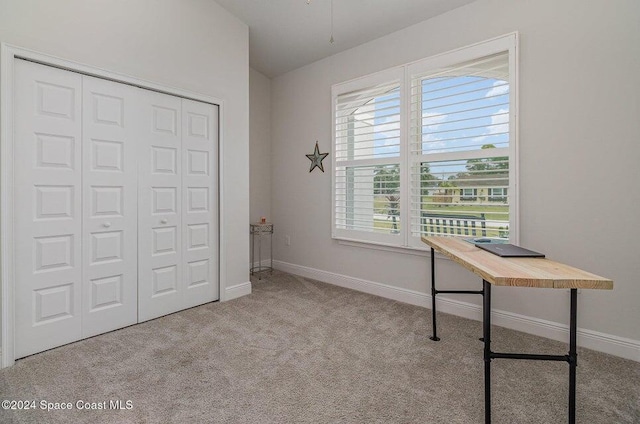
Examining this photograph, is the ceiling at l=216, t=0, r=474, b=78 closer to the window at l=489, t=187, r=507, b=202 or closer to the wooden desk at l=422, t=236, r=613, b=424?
the window at l=489, t=187, r=507, b=202

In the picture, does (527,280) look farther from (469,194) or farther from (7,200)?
(7,200)

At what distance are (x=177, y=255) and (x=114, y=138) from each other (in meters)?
1.15

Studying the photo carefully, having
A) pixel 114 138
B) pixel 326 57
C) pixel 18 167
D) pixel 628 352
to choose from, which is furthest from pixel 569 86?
pixel 18 167

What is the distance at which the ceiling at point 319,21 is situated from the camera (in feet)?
9.61

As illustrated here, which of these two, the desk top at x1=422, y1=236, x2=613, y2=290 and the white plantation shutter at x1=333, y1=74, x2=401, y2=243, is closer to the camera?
the desk top at x1=422, y1=236, x2=613, y2=290

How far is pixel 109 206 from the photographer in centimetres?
254

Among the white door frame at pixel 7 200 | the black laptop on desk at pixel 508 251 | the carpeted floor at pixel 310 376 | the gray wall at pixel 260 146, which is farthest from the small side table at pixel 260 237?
the black laptop on desk at pixel 508 251

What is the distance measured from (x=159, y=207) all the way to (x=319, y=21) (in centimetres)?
245

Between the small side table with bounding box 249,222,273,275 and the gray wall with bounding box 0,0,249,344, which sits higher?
the gray wall with bounding box 0,0,249,344

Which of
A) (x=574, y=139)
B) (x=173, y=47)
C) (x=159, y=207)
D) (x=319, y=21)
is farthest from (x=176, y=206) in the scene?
(x=574, y=139)

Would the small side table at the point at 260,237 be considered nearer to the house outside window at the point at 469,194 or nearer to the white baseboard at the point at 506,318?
the white baseboard at the point at 506,318

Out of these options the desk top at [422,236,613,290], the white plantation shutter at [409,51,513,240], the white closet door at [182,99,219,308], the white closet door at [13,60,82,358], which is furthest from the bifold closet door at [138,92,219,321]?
the desk top at [422,236,613,290]

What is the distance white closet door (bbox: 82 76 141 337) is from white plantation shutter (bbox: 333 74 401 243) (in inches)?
83.6

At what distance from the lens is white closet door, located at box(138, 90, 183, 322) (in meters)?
2.74
